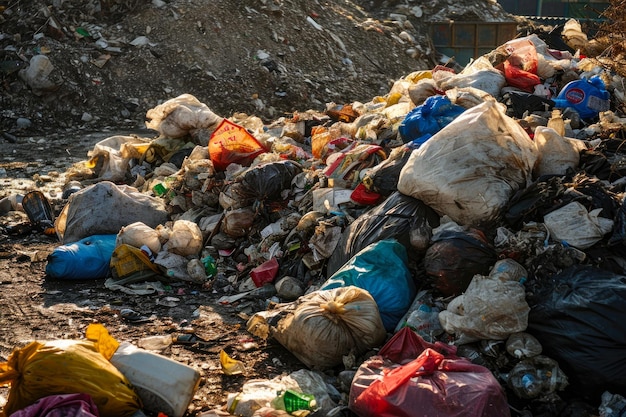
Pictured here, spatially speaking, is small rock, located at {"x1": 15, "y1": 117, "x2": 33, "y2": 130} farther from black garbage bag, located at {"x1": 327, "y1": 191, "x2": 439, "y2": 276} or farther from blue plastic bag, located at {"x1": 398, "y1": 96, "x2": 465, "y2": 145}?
black garbage bag, located at {"x1": 327, "y1": 191, "x2": 439, "y2": 276}

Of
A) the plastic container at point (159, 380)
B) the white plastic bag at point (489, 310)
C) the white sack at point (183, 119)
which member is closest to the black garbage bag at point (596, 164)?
the white plastic bag at point (489, 310)

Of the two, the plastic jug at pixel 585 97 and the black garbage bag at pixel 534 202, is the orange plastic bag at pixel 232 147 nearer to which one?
the plastic jug at pixel 585 97

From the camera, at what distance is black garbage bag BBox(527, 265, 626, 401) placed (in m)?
2.85

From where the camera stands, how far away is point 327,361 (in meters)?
3.28

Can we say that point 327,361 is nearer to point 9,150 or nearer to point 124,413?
point 124,413

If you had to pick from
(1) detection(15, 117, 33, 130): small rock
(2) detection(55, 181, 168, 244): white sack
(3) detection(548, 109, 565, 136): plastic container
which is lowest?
(1) detection(15, 117, 33, 130): small rock

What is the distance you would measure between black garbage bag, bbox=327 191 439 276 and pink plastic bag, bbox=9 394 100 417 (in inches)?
70.2

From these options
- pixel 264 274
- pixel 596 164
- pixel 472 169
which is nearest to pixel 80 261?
pixel 264 274

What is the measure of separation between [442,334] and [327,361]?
1.88 feet

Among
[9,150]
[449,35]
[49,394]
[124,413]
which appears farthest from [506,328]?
[449,35]

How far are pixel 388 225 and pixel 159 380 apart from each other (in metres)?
1.58

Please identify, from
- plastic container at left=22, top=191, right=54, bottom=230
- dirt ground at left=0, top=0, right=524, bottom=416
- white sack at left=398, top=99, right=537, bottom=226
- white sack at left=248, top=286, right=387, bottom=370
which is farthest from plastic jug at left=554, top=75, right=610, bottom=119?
dirt ground at left=0, top=0, right=524, bottom=416

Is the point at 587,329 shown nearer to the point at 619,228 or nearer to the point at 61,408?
the point at 619,228

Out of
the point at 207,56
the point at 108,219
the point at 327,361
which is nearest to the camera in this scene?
the point at 327,361
